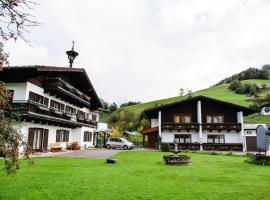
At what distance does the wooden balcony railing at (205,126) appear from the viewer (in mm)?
38000

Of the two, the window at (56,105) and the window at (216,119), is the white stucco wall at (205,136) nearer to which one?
the window at (216,119)

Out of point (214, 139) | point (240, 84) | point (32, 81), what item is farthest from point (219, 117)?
point (240, 84)

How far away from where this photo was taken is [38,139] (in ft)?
81.3

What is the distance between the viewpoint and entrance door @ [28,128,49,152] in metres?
23.4

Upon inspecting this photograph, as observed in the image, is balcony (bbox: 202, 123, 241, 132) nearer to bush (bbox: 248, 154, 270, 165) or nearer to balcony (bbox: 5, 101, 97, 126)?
balcony (bbox: 5, 101, 97, 126)

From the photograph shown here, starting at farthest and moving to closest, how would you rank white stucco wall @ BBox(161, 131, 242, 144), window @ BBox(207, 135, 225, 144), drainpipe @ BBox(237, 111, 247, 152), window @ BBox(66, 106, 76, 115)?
1. window @ BBox(207, 135, 225, 144)
2. white stucco wall @ BBox(161, 131, 242, 144)
3. drainpipe @ BBox(237, 111, 247, 152)
4. window @ BBox(66, 106, 76, 115)

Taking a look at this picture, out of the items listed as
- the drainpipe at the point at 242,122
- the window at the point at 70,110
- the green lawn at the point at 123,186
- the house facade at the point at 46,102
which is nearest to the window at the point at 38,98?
the house facade at the point at 46,102

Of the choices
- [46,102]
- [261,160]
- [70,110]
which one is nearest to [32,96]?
[46,102]

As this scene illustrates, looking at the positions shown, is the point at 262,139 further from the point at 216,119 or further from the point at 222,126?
the point at 216,119

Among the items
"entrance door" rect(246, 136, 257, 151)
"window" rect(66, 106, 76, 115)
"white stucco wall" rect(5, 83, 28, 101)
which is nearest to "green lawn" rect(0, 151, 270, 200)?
"white stucco wall" rect(5, 83, 28, 101)

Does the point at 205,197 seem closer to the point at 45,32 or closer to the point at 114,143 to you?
the point at 45,32

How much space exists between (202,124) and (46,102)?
2237 centimetres

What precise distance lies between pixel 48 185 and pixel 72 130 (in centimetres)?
2630

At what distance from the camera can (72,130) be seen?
35469mm
